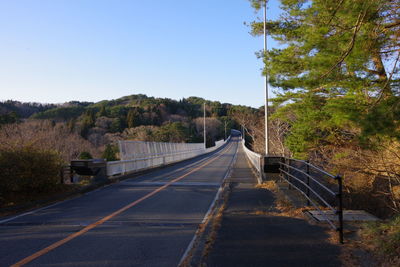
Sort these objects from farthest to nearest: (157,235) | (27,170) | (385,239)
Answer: (27,170), (157,235), (385,239)

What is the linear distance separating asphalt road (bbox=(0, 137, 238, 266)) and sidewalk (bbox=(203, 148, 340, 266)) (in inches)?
28.4

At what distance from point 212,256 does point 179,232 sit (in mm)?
1958

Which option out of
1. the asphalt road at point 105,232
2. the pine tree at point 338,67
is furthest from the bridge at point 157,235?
the pine tree at point 338,67

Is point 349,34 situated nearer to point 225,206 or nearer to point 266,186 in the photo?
point 225,206

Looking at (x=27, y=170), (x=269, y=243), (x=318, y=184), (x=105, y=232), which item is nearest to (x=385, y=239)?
(x=269, y=243)

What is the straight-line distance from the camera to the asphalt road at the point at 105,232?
5.46 m

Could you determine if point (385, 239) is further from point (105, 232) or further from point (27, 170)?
point (27, 170)

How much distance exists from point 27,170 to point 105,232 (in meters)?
4.82

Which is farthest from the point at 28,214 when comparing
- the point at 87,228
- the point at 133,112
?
the point at 133,112

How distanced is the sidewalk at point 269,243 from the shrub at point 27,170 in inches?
237

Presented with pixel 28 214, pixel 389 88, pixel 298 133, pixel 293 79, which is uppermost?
pixel 293 79

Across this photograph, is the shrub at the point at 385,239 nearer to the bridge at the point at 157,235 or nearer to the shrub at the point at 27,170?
the bridge at the point at 157,235

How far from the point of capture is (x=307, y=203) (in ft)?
30.6

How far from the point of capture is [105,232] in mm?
7016
